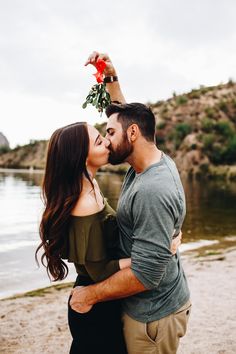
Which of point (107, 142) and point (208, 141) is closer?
point (107, 142)

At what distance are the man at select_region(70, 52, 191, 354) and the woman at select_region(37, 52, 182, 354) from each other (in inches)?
3.0

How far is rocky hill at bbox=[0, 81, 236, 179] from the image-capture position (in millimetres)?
71188

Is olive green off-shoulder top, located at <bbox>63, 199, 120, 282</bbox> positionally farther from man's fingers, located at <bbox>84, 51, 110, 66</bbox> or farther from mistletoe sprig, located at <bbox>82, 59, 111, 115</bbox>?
man's fingers, located at <bbox>84, 51, 110, 66</bbox>

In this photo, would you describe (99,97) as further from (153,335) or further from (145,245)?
(153,335)

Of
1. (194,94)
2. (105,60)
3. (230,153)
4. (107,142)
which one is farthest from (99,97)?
(194,94)

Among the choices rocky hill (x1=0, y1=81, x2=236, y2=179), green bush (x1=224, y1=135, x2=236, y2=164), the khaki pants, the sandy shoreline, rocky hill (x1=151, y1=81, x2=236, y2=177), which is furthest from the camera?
rocky hill (x1=151, y1=81, x2=236, y2=177)

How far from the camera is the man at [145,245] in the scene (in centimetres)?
272

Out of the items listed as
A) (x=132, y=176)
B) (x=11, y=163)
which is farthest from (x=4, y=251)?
(x=11, y=163)

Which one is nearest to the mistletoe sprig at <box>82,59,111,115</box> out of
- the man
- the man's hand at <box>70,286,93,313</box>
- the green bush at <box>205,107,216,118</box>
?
the man

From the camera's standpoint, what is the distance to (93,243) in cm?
282

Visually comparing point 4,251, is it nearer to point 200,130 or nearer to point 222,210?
point 222,210

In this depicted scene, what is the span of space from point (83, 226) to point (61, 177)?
1.15ft

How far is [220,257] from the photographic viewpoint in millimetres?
12578

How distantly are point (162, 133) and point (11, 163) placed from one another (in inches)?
2693
